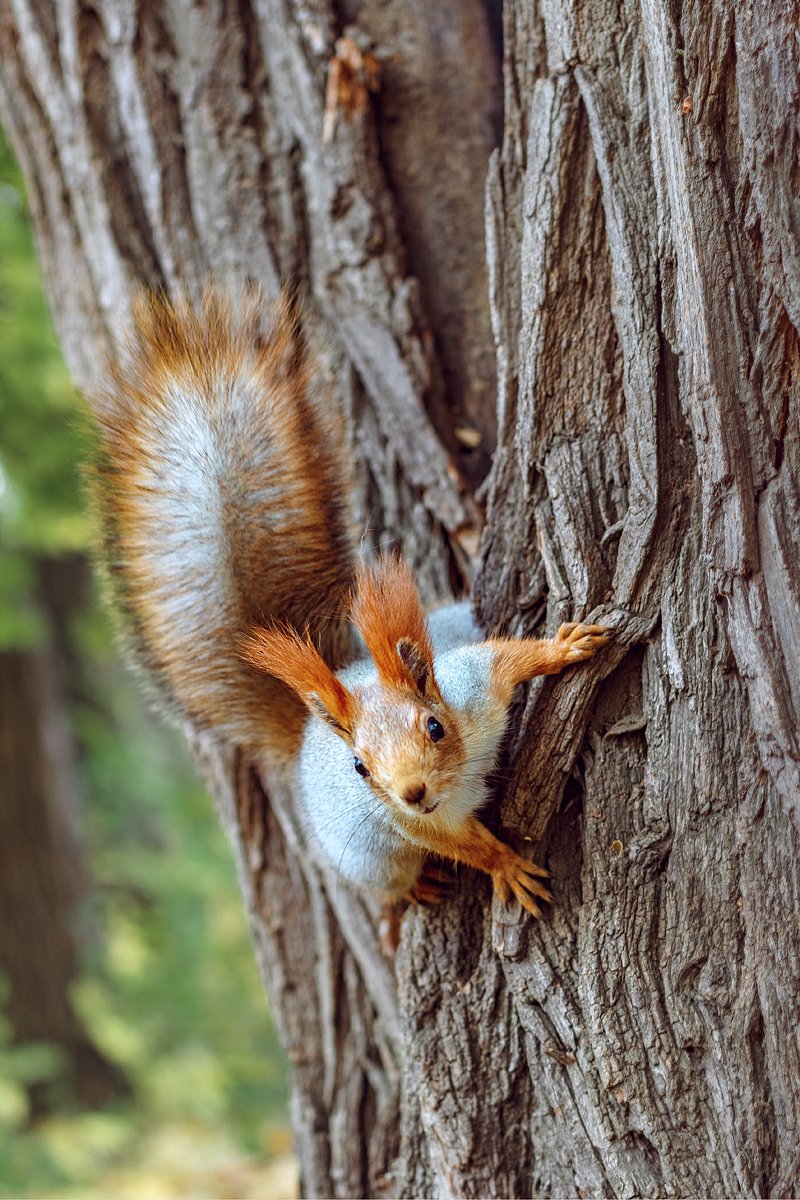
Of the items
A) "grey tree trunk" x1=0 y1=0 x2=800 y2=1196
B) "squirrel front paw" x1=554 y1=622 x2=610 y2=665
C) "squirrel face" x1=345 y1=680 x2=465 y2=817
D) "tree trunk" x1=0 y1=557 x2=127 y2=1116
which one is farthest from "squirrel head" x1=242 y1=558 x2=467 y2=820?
"tree trunk" x1=0 y1=557 x2=127 y2=1116

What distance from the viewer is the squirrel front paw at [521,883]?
1.45m

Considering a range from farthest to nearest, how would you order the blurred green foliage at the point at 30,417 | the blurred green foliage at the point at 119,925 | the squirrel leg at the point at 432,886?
the blurred green foliage at the point at 119,925, the blurred green foliage at the point at 30,417, the squirrel leg at the point at 432,886

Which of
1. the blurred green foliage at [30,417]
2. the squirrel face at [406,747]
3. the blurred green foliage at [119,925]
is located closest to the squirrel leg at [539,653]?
the squirrel face at [406,747]

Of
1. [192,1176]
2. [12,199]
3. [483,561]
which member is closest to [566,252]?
[483,561]

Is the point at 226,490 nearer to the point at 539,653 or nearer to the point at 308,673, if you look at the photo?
the point at 308,673

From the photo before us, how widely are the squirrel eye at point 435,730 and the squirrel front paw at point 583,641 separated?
217mm

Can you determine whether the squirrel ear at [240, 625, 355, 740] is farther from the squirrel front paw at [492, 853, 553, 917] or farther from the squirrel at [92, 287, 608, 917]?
the squirrel front paw at [492, 853, 553, 917]

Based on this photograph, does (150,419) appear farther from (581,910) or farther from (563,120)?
(581,910)

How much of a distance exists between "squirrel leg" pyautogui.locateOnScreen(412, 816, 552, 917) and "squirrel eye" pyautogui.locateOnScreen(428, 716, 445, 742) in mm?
120

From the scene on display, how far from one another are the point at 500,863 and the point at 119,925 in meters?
3.98

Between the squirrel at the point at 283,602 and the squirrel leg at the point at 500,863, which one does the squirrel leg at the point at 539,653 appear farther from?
the squirrel leg at the point at 500,863

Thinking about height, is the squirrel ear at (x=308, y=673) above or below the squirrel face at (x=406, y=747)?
above

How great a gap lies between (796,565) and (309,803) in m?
0.91

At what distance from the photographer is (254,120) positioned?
199cm
